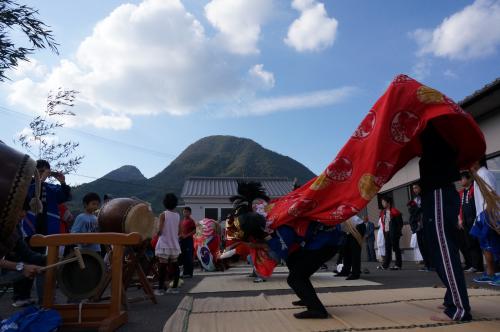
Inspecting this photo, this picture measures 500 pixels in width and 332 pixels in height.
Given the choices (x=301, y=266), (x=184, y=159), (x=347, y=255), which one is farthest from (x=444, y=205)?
(x=184, y=159)

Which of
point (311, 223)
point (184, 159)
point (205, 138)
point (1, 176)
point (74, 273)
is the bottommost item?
point (74, 273)

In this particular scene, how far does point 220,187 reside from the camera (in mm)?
24922

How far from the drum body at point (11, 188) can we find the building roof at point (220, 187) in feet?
66.2

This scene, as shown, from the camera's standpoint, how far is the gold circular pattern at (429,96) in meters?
3.20

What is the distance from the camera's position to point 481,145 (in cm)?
333

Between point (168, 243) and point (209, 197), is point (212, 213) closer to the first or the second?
point (209, 197)

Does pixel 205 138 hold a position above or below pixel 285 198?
above

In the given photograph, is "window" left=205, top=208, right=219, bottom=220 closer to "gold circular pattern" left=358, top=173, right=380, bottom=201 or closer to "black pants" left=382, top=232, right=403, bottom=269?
"black pants" left=382, top=232, right=403, bottom=269

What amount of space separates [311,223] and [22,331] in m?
2.44

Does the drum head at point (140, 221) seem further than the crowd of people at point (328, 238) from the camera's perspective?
Yes

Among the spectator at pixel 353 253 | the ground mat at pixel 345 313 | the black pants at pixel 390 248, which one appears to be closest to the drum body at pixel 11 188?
the ground mat at pixel 345 313

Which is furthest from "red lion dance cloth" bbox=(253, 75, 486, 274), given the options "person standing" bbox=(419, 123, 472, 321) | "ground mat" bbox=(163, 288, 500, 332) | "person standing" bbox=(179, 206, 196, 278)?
"person standing" bbox=(179, 206, 196, 278)

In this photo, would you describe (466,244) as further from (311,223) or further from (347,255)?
(311,223)

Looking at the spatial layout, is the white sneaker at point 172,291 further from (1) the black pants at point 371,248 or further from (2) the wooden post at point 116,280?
(1) the black pants at point 371,248
